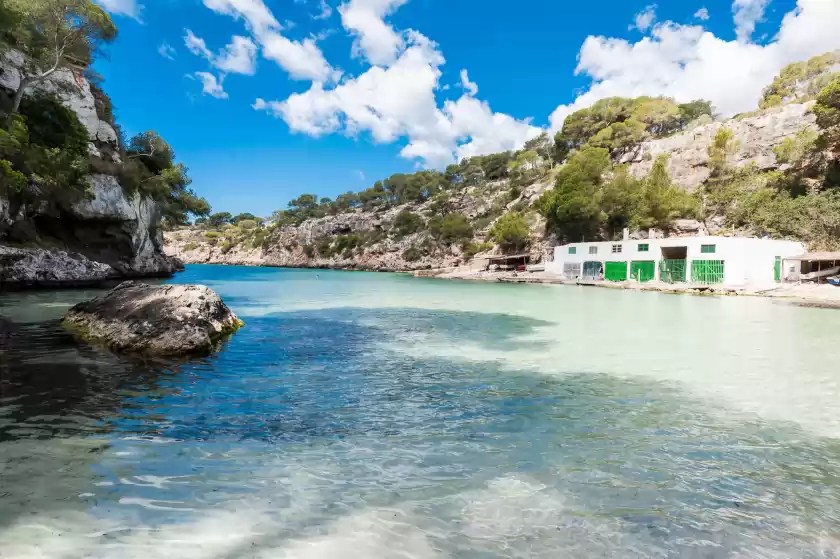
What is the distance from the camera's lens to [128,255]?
38812mm

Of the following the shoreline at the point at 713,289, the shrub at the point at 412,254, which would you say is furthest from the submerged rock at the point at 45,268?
the shrub at the point at 412,254

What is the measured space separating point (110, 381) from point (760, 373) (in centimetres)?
1259

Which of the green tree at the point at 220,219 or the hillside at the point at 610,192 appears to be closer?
the hillside at the point at 610,192

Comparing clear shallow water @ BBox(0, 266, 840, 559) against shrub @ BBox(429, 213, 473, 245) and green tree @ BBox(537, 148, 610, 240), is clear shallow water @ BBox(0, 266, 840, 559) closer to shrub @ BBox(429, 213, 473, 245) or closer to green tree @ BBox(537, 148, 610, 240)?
green tree @ BBox(537, 148, 610, 240)

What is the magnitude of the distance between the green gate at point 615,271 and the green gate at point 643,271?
812 mm

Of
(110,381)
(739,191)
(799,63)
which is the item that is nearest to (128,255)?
(110,381)

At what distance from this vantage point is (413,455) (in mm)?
5180

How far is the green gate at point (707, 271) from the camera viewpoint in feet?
123

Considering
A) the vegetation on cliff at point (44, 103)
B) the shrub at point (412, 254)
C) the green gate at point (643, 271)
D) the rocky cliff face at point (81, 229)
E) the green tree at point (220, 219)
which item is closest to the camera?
the vegetation on cliff at point (44, 103)

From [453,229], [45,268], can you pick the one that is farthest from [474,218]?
[45,268]

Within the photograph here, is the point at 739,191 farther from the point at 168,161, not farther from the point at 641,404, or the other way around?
the point at 168,161

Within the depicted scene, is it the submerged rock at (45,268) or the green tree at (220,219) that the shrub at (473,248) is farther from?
the green tree at (220,219)

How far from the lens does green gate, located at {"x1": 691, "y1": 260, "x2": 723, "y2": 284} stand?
37.6 metres

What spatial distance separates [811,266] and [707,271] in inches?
339
